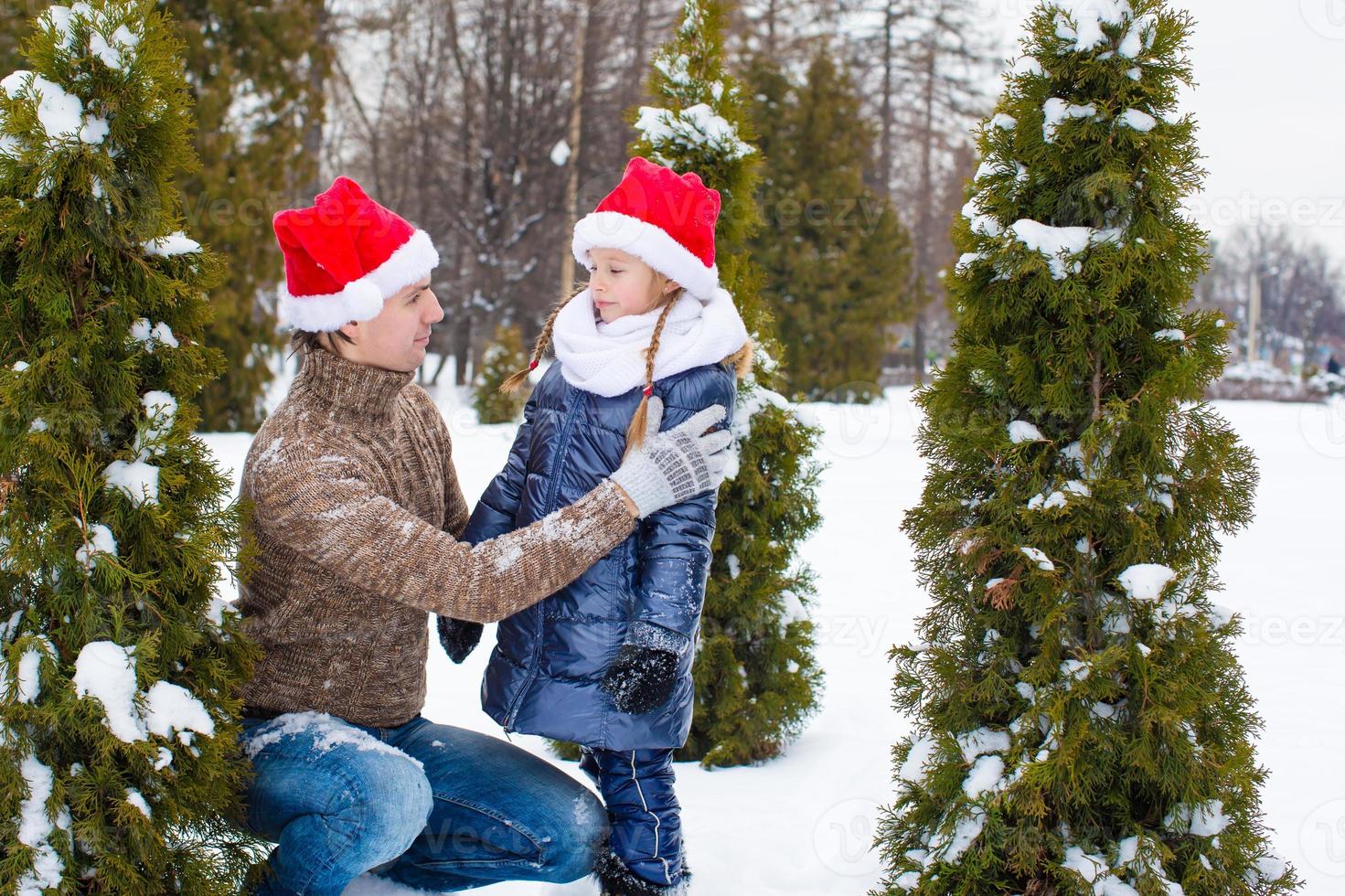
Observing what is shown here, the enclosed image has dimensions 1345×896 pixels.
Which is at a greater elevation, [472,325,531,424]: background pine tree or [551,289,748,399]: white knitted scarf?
[551,289,748,399]: white knitted scarf

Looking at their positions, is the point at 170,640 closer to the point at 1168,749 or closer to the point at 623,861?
the point at 623,861

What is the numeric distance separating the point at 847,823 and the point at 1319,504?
9510 millimetres

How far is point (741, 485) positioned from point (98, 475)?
2.44 m

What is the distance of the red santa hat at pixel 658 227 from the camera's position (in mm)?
2693

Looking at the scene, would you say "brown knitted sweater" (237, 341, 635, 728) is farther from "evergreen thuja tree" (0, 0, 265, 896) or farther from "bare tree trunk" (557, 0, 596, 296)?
"bare tree trunk" (557, 0, 596, 296)

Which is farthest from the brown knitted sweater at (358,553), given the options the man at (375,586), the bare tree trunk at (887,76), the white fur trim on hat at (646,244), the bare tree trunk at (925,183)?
the bare tree trunk at (887,76)

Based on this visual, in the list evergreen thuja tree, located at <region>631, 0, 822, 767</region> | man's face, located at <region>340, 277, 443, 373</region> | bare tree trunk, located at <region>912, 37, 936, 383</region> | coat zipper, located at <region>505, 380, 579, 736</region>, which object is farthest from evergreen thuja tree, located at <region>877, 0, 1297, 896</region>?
bare tree trunk, located at <region>912, 37, 936, 383</region>

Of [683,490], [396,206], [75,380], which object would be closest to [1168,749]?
[683,490]

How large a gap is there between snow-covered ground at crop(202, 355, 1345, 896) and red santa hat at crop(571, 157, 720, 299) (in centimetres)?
Result: 161

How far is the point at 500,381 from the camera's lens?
15.0 meters

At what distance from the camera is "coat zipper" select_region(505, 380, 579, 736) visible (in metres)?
2.55

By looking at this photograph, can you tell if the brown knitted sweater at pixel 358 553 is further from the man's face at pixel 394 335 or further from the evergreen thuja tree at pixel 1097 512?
the evergreen thuja tree at pixel 1097 512

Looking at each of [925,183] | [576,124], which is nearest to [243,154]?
[576,124]

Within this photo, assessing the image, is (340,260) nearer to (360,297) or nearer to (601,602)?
(360,297)
